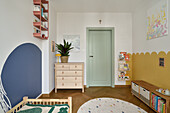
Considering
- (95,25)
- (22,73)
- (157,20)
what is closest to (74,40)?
(95,25)

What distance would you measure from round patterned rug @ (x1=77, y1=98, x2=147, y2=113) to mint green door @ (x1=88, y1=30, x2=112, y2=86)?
1.04 m

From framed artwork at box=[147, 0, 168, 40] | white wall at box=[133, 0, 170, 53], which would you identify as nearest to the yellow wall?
white wall at box=[133, 0, 170, 53]

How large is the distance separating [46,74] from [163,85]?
2774 millimetres

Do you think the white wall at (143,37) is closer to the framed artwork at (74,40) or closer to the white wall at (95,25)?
the white wall at (95,25)

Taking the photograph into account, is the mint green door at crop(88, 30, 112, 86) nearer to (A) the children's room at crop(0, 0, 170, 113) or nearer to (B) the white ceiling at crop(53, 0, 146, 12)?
(A) the children's room at crop(0, 0, 170, 113)

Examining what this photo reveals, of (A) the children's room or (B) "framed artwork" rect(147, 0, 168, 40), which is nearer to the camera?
(A) the children's room

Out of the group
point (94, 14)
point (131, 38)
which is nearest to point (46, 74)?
point (94, 14)

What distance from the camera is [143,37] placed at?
2.38 m

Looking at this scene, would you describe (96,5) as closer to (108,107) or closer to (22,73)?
(22,73)

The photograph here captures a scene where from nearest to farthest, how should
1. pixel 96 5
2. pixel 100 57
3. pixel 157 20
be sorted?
pixel 157 20 → pixel 96 5 → pixel 100 57

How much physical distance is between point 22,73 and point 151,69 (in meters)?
2.91

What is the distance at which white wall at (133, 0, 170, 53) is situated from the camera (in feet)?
5.90

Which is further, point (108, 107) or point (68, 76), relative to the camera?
point (68, 76)

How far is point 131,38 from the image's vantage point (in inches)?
116
